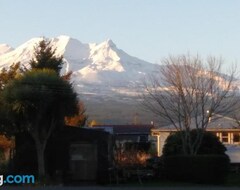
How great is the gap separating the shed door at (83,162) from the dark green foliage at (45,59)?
8.68 meters

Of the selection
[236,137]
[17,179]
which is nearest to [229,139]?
[236,137]

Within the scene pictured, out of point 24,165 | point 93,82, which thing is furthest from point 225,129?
point 93,82

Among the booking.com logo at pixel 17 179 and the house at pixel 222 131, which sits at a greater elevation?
the house at pixel 222 131

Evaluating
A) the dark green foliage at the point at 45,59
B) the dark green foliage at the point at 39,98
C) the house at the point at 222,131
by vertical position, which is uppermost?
the dark green foliage at the point at 45,59

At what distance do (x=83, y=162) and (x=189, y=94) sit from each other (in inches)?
364

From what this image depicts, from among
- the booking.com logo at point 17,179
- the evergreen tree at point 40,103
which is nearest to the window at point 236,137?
the evergreen tree at point 40,103

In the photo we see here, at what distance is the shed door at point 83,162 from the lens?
118ft

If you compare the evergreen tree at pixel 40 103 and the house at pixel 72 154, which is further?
the house at pixel 72 154

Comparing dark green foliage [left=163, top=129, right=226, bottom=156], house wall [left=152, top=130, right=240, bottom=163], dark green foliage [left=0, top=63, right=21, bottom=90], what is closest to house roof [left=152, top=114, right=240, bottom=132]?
house wall [left=152, top=130, right=240, bottom=163]

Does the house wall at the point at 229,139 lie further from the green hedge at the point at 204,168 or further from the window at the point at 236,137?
the green hedge at the point at 204,168

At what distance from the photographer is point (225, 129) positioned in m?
53.6

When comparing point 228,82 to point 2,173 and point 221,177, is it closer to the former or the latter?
point 221,177

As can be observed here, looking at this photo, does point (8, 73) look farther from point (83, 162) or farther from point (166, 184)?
point (166, 184)

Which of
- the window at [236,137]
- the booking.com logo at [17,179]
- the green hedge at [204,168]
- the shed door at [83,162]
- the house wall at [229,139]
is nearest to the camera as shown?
the booking.com logo at [17,179]
